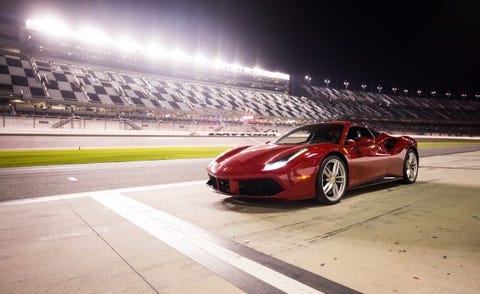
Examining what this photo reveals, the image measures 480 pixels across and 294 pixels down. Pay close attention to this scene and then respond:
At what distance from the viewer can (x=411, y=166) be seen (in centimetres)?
621

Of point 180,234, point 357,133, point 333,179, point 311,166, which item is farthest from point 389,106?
point 180,234

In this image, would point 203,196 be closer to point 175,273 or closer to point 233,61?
point 175,273

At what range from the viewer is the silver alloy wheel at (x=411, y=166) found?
239 inches

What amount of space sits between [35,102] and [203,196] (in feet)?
114

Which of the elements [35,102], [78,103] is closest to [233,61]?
[78,103]

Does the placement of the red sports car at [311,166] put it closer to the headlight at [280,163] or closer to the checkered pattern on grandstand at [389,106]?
the headlight at [280,163]

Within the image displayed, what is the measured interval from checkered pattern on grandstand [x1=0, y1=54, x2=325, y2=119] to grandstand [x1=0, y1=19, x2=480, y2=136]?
4.4 inches

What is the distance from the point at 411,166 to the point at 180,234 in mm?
4950

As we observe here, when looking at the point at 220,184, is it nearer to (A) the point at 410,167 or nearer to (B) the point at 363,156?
(B) the point at 363,156

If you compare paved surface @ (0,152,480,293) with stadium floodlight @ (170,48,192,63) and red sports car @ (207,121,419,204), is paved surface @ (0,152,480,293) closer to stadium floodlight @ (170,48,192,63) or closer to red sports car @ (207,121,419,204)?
red sports car @ (207,121,419,204)

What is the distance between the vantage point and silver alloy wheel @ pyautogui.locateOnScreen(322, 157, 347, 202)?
438 cm

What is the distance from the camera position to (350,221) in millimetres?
3588

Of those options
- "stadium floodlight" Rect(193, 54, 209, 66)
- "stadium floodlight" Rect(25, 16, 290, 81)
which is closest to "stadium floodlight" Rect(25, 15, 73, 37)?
"stadium floodlight" Rect(25, 16, 290, 81)

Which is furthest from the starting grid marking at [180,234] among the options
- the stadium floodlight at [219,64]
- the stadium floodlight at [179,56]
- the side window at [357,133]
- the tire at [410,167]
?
the stadium floodlight at [219,64]
